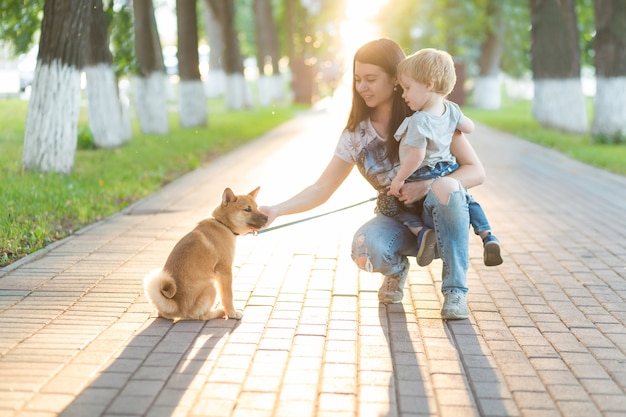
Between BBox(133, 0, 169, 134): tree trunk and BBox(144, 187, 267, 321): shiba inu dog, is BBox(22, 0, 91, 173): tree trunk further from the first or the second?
BBox(133, 0, 169, 134): tree trunk

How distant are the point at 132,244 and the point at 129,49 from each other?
1032 centimetres

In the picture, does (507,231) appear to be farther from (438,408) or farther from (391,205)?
(438,408)

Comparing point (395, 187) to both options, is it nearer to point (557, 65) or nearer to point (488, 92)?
point (557, 65)

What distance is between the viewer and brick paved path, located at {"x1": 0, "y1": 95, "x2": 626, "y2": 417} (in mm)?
3969

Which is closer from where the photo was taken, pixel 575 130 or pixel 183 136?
pixel 183 136

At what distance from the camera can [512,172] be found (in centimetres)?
1373

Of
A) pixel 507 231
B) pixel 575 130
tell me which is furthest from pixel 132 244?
pixel 575 130

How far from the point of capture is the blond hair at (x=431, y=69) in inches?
191

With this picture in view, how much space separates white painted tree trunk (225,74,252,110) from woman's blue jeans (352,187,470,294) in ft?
86.8

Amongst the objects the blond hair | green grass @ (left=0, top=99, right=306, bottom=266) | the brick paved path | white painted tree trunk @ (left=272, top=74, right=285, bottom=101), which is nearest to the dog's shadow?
the brick paved path

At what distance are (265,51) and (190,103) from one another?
60.6 feet

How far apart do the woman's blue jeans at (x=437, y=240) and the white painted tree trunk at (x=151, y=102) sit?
13898 millimetres

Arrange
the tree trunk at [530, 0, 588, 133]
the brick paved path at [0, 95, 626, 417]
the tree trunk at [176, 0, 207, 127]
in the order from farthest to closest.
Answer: the tree trunk at [176, 0, 207, 127], the tree trunk at [530, 0, 588, 133], the brick paved path at [0, 95, 626, 417]

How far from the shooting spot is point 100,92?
51.0 ft
